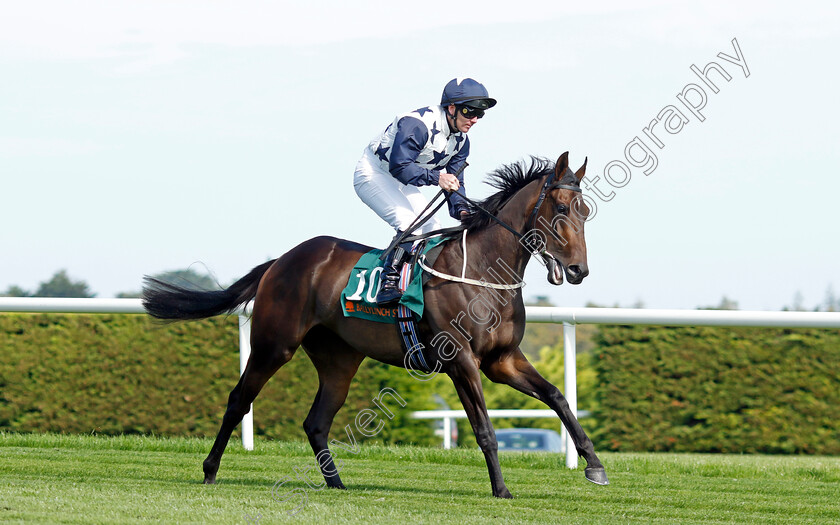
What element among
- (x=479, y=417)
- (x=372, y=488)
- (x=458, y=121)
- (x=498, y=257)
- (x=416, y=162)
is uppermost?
(x=458, y=121)

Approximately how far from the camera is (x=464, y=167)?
5207 millimetres

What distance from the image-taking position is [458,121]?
5082 mm

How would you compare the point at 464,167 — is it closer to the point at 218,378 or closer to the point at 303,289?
the point at 303,289

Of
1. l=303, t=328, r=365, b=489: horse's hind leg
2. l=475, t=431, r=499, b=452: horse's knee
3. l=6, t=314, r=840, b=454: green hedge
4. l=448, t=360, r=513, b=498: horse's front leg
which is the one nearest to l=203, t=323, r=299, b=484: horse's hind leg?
l=303, t=328, r=365, b=489: horse's hind leg

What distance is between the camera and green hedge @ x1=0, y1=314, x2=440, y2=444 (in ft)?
27.1

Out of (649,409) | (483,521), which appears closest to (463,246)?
(483,521)

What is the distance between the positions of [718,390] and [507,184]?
226 inches

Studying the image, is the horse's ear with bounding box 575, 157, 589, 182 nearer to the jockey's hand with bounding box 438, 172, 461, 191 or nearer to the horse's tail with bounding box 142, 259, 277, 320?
the jockey's hand with bounding box 438, 172, 461, 191

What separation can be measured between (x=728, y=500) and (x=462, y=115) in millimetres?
2328

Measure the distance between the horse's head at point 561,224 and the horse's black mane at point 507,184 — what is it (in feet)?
0.69

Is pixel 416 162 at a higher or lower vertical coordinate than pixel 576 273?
higher

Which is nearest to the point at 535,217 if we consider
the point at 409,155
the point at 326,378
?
the point at 409,155

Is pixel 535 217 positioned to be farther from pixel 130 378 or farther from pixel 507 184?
pixel 130 378

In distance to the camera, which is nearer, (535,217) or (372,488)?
(535,217)
